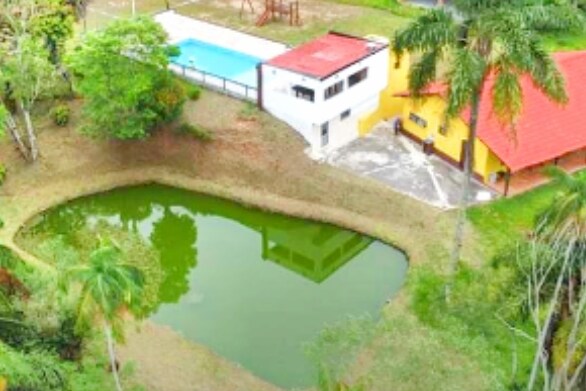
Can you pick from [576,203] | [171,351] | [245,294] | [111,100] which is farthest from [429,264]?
[111,100]

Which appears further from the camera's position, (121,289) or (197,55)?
(197,55)

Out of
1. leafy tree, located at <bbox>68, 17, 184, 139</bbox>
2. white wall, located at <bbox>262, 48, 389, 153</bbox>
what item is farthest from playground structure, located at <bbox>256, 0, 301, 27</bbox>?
leafy tree, located at <bbox>68, 17, 184, 139</bbox>

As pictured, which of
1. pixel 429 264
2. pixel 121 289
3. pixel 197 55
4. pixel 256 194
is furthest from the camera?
pixel 197 55

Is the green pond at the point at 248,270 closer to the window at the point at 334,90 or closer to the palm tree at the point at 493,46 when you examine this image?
the window at the point at 334,90

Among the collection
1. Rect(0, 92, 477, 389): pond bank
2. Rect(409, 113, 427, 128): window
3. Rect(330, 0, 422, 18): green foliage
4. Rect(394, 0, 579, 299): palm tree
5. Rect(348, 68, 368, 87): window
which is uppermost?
Rect(394, 0, 579, 299): palm tree

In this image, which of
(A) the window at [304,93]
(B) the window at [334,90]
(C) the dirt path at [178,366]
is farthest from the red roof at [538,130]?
(C) the dirt path at [178,366]

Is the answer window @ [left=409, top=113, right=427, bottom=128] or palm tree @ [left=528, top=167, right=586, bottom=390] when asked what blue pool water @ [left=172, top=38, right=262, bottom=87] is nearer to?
window @ [left=409, top=113, right=427, bottom=128]

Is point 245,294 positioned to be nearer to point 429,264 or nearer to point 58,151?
point 429,264
